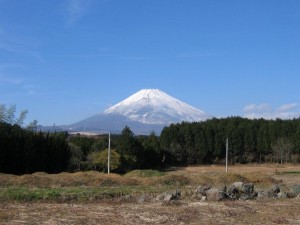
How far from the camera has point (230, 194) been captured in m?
19.3

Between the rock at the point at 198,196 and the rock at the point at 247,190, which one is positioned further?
the rock at the point at 247,190

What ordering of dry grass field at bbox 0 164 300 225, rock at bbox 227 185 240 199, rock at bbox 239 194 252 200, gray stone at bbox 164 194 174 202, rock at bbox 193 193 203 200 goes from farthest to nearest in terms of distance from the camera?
rock at bbox 227 185 240 199, rock at bbox 239 194 252 200, rock at bbox 193 193 203 200, gray stone at bbox 164 194 174 202, dry grass field at bbox 0 164 300 225

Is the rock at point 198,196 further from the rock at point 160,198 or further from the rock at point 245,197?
the rock at point 245,197

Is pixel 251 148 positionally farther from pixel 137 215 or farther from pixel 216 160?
pixel 137 215

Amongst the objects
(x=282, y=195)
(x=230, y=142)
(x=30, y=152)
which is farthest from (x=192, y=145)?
(x=282, y=195)

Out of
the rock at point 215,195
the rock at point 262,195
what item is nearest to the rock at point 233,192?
the rock at point 215,195

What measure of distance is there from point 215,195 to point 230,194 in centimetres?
145

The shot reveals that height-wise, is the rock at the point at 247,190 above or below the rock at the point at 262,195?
above

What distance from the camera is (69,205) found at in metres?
15.8

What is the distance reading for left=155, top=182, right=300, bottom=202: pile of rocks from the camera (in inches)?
710

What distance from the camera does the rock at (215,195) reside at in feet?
59.2

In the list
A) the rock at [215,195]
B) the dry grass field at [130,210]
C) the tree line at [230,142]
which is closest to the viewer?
the dry grass field at [130,210]

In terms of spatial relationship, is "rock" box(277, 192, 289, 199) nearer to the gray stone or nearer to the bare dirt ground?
the bare dirt ground

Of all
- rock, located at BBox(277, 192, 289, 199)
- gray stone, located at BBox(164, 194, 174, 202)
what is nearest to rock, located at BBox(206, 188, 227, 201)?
gray stone, located at BBox(164, 194, 174, 202)
